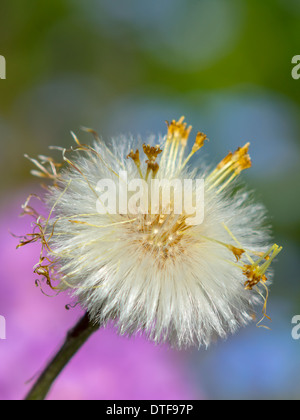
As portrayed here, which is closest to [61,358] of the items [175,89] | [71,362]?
[71,362]

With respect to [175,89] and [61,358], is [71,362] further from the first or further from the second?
[175,89]

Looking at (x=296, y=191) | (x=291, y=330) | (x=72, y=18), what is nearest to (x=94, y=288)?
(x=291, y=330)

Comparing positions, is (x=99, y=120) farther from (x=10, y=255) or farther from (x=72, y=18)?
(x=10, y=255)

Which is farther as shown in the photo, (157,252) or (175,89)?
(175,89)

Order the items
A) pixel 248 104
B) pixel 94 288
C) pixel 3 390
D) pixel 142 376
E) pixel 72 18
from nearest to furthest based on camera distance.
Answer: pixel 94 288, pixel 3 390, pixel 142 376, pixel 248 104, pixel 72 18

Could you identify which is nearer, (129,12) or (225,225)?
(225,225)

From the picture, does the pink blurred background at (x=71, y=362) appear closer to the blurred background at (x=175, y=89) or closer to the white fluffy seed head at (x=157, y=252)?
the blurred background at (x=175, y=89)
